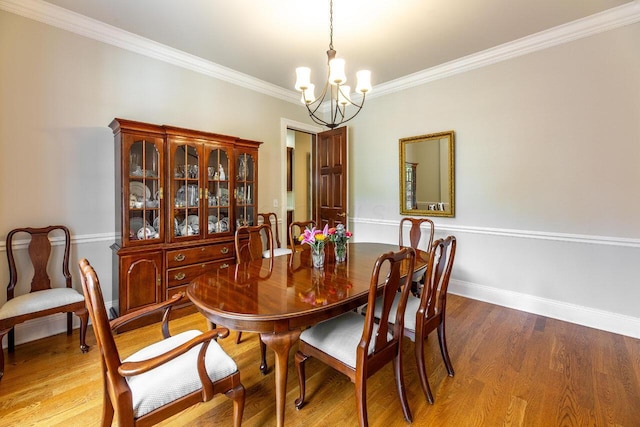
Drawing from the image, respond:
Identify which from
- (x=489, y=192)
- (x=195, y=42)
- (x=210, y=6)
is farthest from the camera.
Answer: (x=489, y=192)

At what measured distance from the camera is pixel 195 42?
Result: 9.62 feet

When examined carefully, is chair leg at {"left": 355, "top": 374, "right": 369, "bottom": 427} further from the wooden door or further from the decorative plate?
the wooden door

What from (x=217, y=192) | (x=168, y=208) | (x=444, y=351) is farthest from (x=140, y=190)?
(x=444, y=351)

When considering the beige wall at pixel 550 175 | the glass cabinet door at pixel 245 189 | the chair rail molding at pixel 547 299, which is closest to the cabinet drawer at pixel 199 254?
the glass cabinet door at pixel 245 189

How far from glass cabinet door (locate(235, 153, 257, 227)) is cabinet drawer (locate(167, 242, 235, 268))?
0.33m

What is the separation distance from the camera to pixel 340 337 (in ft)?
5.05

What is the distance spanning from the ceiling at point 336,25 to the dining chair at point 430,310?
6.69 ft

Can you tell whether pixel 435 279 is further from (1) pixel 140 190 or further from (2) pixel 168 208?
(1) pixel 140 190

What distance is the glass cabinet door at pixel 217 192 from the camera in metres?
3.04

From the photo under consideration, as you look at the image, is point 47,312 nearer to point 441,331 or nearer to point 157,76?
point 157,76

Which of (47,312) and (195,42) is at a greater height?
(195,42)

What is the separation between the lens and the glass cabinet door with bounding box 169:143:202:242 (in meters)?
2.77

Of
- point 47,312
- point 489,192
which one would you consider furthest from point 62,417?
point 489,192

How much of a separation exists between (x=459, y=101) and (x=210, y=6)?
111 inches
